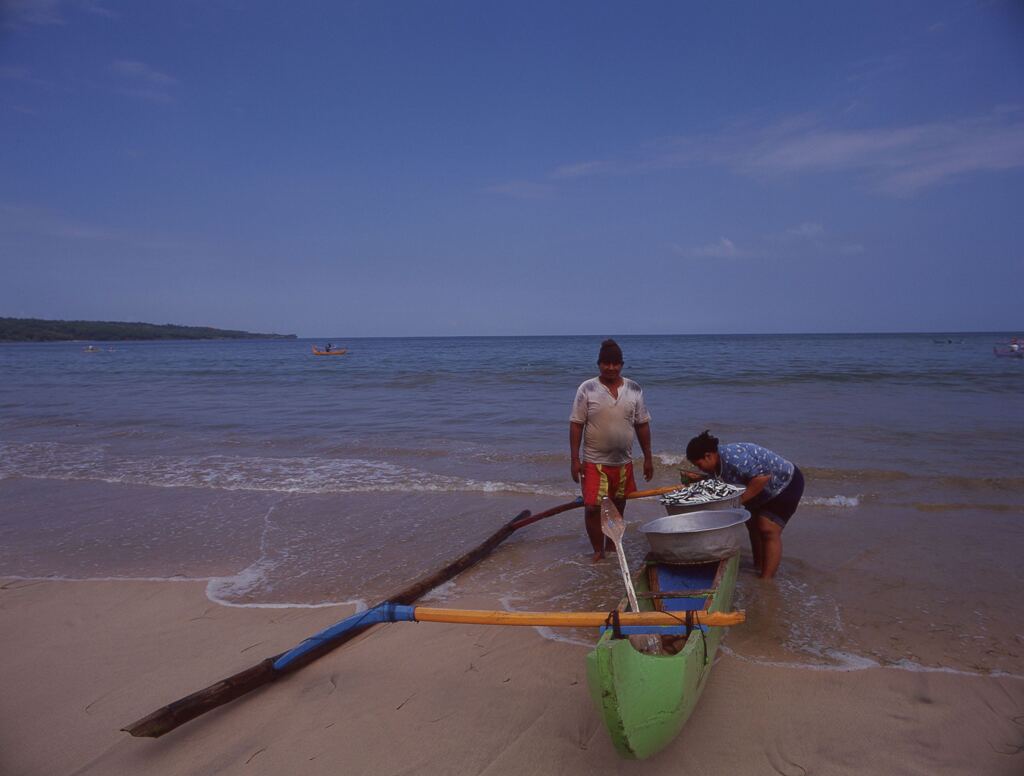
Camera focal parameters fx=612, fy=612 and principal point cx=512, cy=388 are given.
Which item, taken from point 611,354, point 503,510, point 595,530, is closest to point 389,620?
point 595,530

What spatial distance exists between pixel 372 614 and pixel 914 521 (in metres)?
5.75

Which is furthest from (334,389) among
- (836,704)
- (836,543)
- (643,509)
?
(836,704)

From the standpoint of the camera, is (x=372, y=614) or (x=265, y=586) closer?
(x=372, y=614)

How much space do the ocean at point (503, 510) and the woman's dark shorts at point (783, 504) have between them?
1.77 feet

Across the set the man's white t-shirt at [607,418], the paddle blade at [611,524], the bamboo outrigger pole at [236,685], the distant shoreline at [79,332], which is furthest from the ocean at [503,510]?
the distant shoreline at [79,332]

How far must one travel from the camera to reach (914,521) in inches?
249

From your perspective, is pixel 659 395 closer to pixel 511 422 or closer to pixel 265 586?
pixel 511 422

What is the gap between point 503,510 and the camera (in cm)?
699

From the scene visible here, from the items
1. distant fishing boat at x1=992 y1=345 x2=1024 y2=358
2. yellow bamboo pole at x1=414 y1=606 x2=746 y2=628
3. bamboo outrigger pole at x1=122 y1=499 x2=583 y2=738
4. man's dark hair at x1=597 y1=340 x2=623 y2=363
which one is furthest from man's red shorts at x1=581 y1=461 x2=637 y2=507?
distant fishing boat at x1=992 y1=345 x2=1024 y2=358

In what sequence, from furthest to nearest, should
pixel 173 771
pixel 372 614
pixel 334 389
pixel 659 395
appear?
pixel 334 389 → pixel 659 395 → pixel 372 614 → pixel 173 771

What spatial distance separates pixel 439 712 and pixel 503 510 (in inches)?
154

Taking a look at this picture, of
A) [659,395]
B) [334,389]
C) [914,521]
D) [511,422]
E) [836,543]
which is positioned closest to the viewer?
[836,543]

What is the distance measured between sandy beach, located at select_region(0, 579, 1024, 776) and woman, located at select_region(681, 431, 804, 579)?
1.38 metres

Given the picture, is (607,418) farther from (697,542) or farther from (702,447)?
(697,542)
